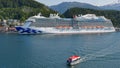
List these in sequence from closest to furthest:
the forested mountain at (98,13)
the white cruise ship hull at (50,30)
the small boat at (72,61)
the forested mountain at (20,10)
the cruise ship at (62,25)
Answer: the small boat at (72,61), the white cruise ship hull at (50,30), the cruise ship at (62,25), the forested mountain at (20,10), the forested mountain at (98,13)

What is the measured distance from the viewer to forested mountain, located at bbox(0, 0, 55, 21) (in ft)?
320

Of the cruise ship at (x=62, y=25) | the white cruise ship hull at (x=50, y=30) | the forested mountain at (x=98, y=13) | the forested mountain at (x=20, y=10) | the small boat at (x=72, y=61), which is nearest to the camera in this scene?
the small boat at (x=72, y=61)

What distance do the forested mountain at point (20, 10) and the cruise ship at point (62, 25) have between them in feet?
56.2

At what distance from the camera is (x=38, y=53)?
120 feet

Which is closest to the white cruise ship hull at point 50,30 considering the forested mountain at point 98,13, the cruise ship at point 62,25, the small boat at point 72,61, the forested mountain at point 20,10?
the cruise ship at point 62,25

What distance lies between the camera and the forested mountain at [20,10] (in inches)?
3836

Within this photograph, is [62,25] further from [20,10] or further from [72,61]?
[72,61]

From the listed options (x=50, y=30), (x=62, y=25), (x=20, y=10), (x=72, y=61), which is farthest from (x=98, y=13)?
(x=72, y=61)

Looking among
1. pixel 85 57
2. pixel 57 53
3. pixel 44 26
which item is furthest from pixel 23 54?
pixel 44 26

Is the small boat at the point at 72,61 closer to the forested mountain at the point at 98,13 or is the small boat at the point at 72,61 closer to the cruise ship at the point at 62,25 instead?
the cruise ship at the point at 62,25

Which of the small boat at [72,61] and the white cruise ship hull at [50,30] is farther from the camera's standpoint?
the white cruise ship hull at [50,30]

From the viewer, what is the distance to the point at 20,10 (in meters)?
102

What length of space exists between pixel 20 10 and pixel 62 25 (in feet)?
89.7

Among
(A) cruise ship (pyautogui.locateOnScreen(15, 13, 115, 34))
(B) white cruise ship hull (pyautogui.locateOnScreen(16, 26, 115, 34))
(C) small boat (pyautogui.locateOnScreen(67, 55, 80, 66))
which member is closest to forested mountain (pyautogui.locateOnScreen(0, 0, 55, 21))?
(A) cruise ship (pyautogui.locateOnScreen(15, 13, 115, 34))
